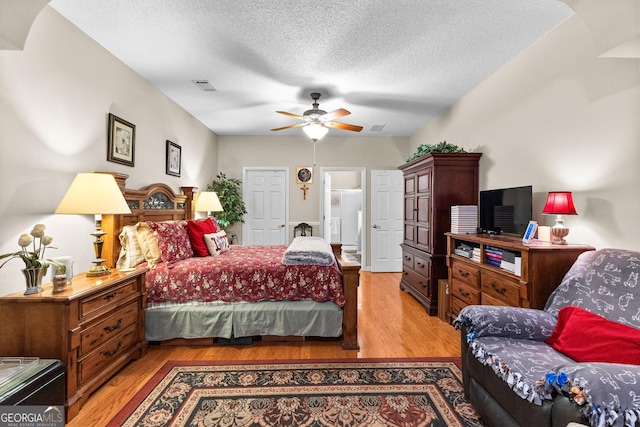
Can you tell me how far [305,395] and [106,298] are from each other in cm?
152

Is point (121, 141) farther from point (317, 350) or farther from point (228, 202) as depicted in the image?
point (317, 350)

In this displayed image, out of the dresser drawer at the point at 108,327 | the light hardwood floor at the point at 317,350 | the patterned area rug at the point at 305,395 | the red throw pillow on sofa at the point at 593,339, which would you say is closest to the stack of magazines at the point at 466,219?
the light hardwood floor at the point at 317,350

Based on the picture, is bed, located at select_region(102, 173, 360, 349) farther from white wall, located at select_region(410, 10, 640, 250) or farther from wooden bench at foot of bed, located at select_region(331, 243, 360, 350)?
white wall, located at select_region(410, 10, 640, 250)

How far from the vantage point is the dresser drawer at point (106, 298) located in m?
1.84

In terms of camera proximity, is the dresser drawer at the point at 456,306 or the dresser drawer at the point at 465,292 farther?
the dresser drawer at the point at 456,306

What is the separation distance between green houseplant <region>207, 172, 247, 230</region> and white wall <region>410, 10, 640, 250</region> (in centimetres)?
402

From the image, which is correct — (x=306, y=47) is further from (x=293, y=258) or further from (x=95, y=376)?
(x=95, y=376)

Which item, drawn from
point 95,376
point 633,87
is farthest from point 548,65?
point 95,376

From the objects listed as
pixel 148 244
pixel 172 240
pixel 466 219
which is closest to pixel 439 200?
pixel 466 219

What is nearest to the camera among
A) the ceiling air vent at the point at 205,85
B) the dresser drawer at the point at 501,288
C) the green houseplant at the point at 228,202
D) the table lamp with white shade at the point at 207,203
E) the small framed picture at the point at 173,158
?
the dresser drawer at the point at 501,288

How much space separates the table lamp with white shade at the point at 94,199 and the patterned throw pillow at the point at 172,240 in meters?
0.61

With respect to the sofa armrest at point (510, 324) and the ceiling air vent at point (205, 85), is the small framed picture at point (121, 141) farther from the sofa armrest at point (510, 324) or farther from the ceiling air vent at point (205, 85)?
the sofa armrest at point (510, 324)

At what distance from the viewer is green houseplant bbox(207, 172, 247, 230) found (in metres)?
5.22

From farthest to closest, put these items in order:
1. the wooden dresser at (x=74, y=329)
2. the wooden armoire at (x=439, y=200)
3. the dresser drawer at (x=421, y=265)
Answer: the dresser drawer at (x=421, y=265) → the wooden armoire at (x=439, y=200) → the wooden dresser at (x=74, y=329)
